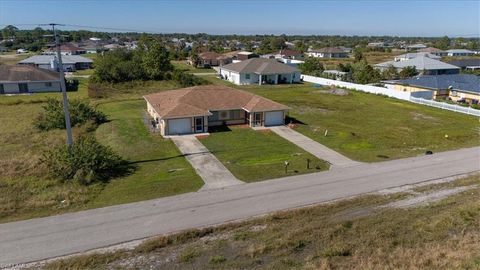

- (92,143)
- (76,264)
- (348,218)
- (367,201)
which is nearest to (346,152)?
(367,201)

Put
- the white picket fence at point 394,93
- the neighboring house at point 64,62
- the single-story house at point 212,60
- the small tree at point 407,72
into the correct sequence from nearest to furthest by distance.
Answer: the white picket fence at point 394,93 → the small tree at point 407,72 → the neighboring house at point 64,62 → the single-story house at point 212,60

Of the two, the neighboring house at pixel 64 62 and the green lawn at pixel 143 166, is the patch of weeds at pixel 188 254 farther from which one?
the neighboring house at pixel 64 62

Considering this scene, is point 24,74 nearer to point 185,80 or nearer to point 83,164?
point 185,80

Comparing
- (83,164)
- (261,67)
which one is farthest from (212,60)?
(83,164)

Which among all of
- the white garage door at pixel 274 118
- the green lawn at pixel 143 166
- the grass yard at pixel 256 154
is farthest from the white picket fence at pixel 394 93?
the green lawn at pixel 143 166

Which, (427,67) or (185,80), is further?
(427,67)
